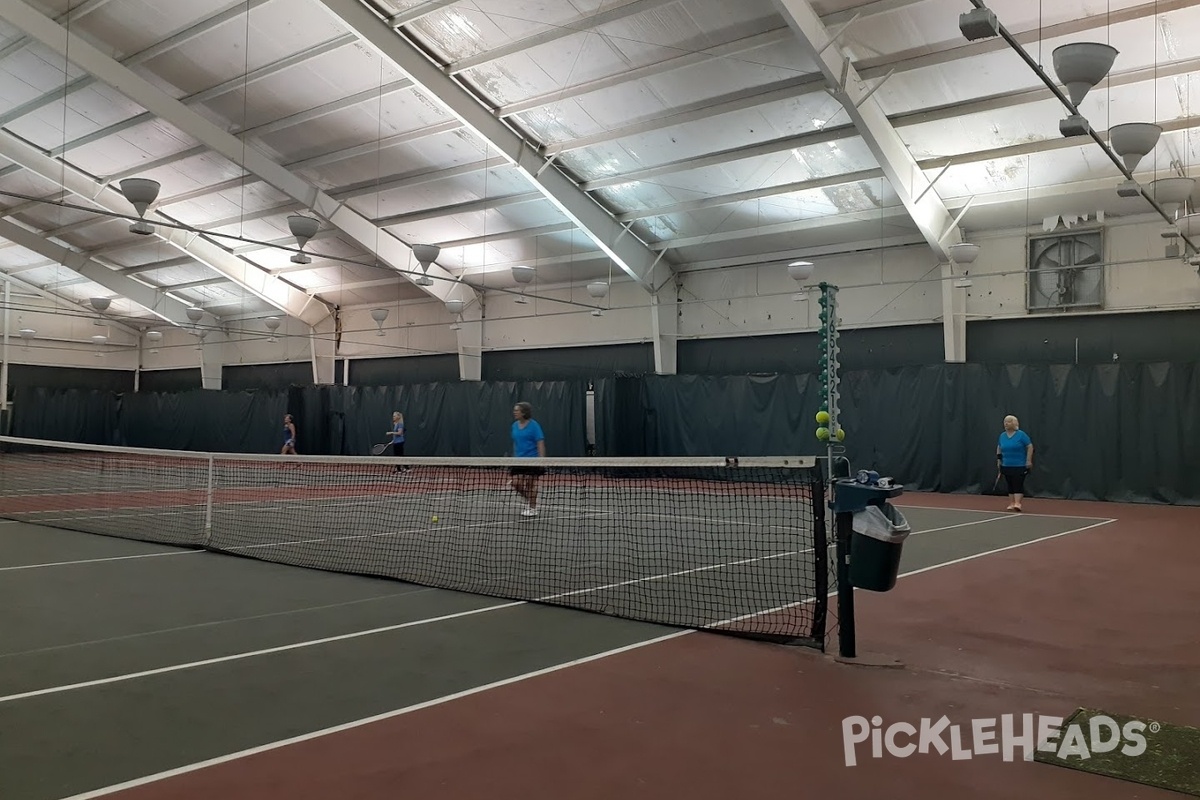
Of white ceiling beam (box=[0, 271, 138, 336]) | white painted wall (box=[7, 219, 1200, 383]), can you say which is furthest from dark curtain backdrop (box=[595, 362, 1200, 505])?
white ceiling beam (box=[0, 271, 138, 336])

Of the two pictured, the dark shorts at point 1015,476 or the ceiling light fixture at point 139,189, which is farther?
the dark shorts at point 1015,476

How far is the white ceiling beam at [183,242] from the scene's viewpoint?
58.7 ft

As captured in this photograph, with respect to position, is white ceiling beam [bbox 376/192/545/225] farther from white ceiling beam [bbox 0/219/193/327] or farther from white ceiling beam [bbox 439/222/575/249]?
white ceiling beam [bbox 0/219/193/327]

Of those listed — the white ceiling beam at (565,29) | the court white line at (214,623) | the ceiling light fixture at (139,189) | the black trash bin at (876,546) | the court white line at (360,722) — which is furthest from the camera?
the white ceiling beam at (565,29)

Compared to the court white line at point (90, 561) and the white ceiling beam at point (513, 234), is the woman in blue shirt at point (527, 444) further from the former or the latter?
the white ceiling beam at point (513, 234)

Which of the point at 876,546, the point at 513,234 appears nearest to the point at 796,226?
the point at 513,234

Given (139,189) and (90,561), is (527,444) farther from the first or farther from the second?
(139,189)

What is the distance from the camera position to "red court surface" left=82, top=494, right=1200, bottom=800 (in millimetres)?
2752

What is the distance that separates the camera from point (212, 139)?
1534 cm

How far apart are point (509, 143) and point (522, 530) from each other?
828 cm

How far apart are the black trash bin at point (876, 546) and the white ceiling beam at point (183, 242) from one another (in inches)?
700

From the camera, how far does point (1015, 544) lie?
8.44 meters

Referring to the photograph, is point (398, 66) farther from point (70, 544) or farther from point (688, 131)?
point (70, 544)
